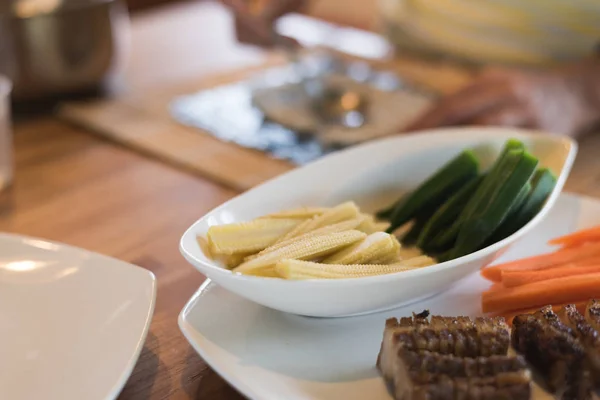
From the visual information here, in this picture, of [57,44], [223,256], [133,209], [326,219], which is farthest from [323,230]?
[57,44]

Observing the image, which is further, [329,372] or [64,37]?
[64,37]

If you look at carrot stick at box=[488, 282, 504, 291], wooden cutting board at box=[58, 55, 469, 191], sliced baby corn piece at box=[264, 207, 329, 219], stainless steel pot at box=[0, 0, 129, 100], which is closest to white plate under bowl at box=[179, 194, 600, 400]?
carrot stick at box=[488, 282, 504, 291]

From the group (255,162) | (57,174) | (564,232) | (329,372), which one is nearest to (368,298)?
(329,372)

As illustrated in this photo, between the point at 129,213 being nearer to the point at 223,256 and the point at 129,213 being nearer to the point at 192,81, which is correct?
the point at 223,256

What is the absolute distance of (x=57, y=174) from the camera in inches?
54.8

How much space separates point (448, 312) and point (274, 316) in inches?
9.2

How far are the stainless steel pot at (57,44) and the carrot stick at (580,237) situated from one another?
A: 1.21 meters

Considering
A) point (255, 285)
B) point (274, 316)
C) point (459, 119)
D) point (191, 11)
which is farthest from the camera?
point (191, 11)

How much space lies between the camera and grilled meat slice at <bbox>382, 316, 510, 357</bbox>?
69cm

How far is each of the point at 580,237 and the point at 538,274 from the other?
14cm

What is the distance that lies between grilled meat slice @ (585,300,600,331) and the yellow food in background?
0.20 m

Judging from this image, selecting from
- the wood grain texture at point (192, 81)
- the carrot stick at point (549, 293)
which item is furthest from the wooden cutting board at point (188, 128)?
the carrot stick at point (549, 293)

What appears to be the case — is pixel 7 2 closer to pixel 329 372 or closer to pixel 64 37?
pixel 64 37

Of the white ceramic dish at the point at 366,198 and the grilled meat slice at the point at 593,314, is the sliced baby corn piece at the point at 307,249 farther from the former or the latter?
the grilled meat slice at the point at 593,314
